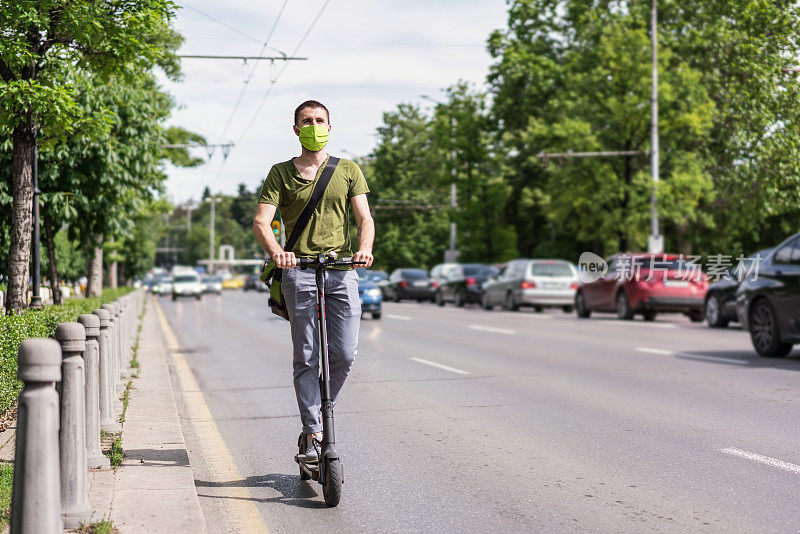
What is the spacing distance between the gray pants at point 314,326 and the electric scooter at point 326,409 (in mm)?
75

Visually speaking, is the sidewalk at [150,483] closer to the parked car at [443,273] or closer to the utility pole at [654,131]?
the utility pole at [654,131]

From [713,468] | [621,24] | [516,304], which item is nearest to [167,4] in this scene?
[713,468]

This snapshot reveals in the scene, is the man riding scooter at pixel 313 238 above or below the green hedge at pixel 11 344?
above

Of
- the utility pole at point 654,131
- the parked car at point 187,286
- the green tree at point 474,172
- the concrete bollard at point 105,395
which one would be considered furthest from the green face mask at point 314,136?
the parked car at point 187,286

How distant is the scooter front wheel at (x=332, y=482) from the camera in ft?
16.2

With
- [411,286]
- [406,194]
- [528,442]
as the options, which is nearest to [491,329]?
[528,442]

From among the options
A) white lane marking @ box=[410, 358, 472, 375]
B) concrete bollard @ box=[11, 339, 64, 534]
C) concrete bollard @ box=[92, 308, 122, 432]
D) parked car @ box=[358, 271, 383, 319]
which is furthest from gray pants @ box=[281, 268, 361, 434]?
parked car @ box=[358, 271, 383, 319]

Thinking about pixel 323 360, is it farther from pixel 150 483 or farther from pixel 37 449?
pixel 37 449

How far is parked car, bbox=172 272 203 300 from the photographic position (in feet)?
166

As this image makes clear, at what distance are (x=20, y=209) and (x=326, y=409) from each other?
6.29 metres

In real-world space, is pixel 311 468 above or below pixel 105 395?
below

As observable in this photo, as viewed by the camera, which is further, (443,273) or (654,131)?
(443,273)

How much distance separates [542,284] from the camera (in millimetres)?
29344

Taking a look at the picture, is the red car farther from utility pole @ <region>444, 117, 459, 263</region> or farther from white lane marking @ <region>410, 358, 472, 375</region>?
utility pole @ <region>444, 117, 459, 263</region>
